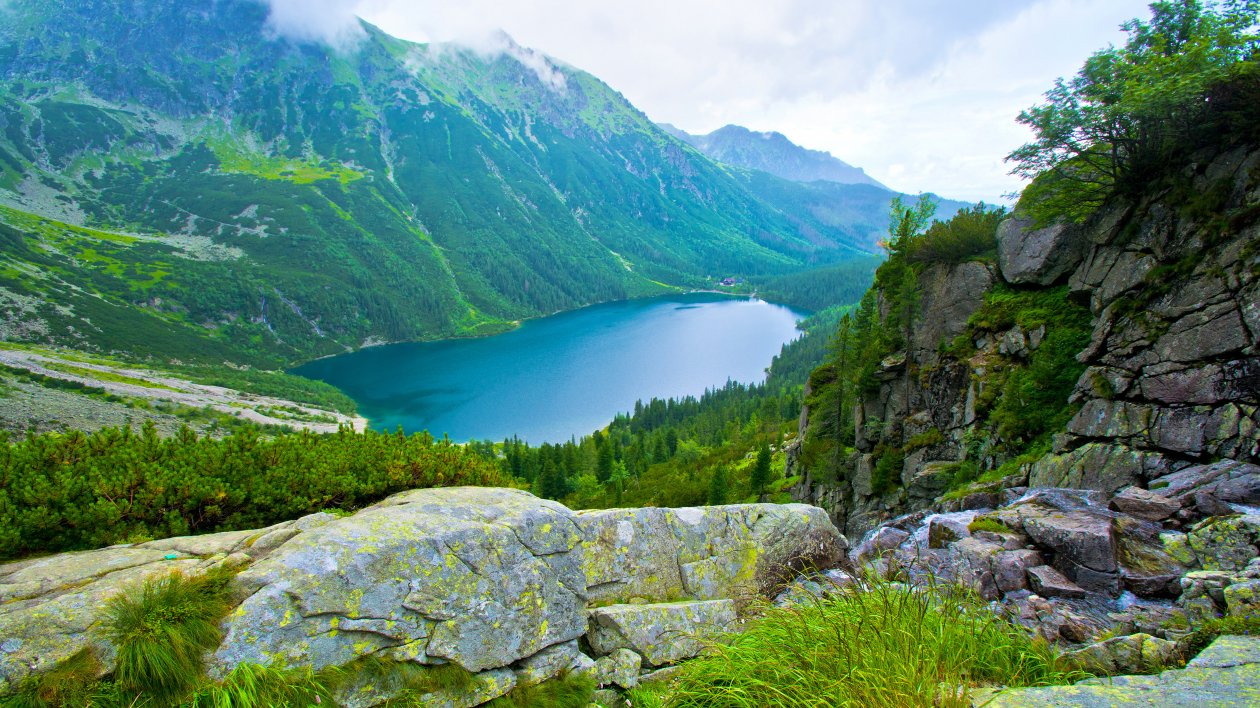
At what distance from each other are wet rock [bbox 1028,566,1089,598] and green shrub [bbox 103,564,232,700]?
40.2ft

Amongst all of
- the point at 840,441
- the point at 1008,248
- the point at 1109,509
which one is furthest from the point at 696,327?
the point at 1109,509

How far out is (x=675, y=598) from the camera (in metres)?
8.60

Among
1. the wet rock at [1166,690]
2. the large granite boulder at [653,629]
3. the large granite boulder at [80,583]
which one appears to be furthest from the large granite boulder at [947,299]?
the large granite boulder at [80,583]

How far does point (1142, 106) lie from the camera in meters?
13.5

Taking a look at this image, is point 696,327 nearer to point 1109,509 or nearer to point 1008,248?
point 1008,248

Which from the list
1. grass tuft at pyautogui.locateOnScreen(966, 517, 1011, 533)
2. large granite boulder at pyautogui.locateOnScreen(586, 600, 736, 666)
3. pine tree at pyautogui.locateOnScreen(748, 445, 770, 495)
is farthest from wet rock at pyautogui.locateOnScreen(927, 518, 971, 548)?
pine tree at pyautogui.locateOnScreen(748, 445, 770, 495)

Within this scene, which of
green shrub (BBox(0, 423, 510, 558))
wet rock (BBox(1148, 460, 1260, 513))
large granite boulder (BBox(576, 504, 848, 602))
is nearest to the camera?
green shrub (BBox(0, 423, 510, 558))

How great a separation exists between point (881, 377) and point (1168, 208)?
15.5 metres

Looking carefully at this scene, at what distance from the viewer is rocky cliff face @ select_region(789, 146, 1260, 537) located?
1200 centimetres

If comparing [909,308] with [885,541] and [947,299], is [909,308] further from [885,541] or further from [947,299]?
[885,541]

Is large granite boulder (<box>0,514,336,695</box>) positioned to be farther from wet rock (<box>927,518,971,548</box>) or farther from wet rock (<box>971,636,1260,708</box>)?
wet rock (<box>927,518,971,548</box>)

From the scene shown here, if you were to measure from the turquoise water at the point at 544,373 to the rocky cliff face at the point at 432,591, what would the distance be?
90.2m

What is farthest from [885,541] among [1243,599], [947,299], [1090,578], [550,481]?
[550,481]

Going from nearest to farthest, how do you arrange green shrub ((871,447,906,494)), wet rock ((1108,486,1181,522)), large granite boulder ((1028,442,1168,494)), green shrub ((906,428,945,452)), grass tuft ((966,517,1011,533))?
wet rock ((1108,486,1181,522)) → grass tuft ((966,517,1011,533)) → large granite boulder ((1028,442,1168,494)) → green shrub ((906,428,945,452)) → green shrub ((871,447,906,494))
